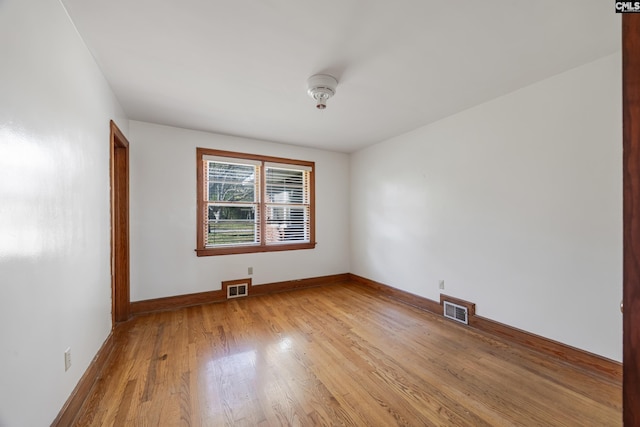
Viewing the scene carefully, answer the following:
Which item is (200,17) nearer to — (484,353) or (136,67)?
(136,67)

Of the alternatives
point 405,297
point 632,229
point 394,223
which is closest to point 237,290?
point 405,297

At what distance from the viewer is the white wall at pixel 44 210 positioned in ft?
3.46

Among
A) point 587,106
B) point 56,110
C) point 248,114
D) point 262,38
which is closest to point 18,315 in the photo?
point 56,110

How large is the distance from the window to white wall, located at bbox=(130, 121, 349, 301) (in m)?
0.13

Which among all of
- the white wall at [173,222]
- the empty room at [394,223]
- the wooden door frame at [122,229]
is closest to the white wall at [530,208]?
the empty room at [394,223]

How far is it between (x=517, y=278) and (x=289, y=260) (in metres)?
3.08

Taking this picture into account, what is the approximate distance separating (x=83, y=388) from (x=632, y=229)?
2.84 meters

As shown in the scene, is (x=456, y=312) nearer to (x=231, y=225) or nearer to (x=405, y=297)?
(x=405, y=297)

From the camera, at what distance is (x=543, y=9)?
151cm

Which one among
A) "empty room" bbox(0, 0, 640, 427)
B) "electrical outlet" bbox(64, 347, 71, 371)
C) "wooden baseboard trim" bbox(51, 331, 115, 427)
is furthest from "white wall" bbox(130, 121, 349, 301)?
"electrical outlet" bbox(64, 347, 71, 371)

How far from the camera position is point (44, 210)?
1.33 meters

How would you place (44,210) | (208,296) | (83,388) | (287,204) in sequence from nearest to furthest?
(44,210)
(83,388)
(208,296)
(287,204)

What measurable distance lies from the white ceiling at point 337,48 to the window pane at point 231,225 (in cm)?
151

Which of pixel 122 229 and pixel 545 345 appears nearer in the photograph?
pixel 545 345
